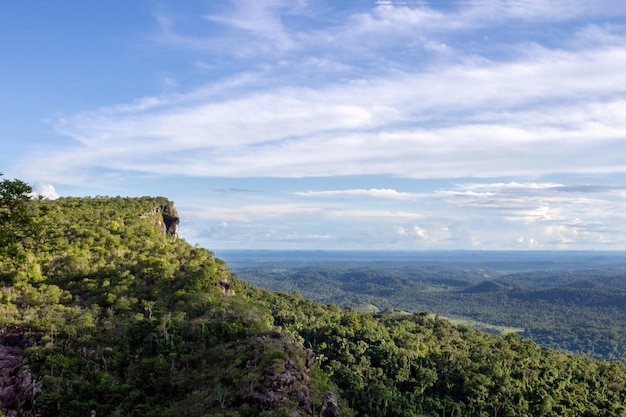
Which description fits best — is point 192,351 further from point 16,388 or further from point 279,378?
point 16,388

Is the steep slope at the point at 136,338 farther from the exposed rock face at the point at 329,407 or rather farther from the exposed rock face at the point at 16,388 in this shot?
the exposed rock face at the point at 329,407

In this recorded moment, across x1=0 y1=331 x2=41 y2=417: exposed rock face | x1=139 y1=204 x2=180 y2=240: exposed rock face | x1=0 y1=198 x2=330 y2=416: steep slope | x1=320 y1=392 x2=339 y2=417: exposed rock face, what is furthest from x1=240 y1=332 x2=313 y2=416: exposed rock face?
x1=139 y1=204 x2=180 y2=240: exposed rock face

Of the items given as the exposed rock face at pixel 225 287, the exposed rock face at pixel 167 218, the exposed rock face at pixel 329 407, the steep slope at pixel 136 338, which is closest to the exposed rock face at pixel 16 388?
the steep slope at pixel 136 338

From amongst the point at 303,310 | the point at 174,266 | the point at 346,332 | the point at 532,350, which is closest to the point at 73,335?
the point at 174,266

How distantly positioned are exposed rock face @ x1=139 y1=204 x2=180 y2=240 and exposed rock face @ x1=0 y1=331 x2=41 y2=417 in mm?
60728

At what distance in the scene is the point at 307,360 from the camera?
53.0 metres

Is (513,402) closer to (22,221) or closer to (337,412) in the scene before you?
(337,412)

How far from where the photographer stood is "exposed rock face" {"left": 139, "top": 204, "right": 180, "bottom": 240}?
109431mm

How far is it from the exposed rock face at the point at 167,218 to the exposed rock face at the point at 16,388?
60.7 m

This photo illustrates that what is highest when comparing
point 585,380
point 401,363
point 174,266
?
point 174,266

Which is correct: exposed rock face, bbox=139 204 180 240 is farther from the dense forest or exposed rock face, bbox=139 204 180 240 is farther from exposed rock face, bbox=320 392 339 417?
exposed rock face, bbox=320 392 339 417

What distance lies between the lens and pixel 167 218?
11538cm

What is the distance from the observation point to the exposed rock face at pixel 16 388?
4388 cm

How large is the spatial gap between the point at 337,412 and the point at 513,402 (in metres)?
39.2
